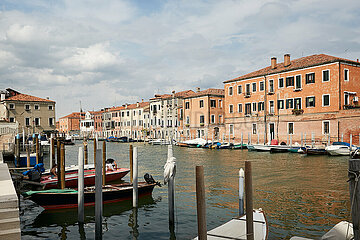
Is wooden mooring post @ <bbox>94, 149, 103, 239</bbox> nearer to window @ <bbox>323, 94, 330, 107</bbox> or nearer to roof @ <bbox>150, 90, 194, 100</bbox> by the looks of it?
window @ <bbox>323, 94, 330, 107</bbox>

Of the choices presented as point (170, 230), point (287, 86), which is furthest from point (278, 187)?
point (287, 86)

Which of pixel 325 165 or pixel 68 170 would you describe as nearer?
pixel 68 170

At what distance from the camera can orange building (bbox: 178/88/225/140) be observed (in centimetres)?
4172

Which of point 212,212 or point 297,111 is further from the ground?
point 297,111

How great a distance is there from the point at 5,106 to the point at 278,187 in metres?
38.0

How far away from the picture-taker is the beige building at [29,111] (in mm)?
39969

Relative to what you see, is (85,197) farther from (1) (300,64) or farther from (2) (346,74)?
(1) (300,64)

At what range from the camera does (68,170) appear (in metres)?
13.4

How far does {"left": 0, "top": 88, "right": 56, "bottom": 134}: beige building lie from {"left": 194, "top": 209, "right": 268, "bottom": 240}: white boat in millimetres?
38683

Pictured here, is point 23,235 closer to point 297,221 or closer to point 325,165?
point 297,221

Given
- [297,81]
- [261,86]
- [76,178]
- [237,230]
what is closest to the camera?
[237,230]

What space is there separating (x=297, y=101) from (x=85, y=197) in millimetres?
25467

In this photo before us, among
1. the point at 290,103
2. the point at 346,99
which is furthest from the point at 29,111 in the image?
the point at 346,99

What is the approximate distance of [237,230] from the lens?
18.6 ft
